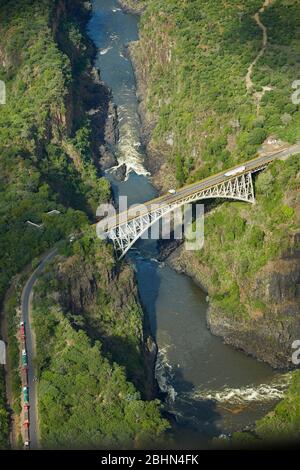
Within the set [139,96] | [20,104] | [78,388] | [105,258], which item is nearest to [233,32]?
[139,96]

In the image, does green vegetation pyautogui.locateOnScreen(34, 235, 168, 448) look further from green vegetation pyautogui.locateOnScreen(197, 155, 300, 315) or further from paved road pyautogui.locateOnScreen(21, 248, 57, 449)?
green vegetation pyautogui.locateOnScreen(197, 155, 300, 315)

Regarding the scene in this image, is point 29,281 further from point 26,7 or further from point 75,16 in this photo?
point 75,16

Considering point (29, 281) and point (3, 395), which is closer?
point (3, 395)

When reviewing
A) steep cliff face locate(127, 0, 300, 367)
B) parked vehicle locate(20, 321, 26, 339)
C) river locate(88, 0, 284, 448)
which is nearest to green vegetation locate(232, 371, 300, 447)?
river locate(88, 0, 284, 448)

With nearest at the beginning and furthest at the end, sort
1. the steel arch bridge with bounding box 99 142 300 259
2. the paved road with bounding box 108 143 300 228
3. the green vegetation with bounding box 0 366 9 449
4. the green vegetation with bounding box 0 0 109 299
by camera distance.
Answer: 1. the green vegetation with bounding box 0 366 9 449
2. the green vegetation with bounding box 0 0 109 299
3. the steel arch bridge with bounding box 99 142 300 259
4. the paved road with bounding box 108 143 300 228

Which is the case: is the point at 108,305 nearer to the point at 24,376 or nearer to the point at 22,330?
the point at 22,330

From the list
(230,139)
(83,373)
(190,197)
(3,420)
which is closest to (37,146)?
(190,197)
